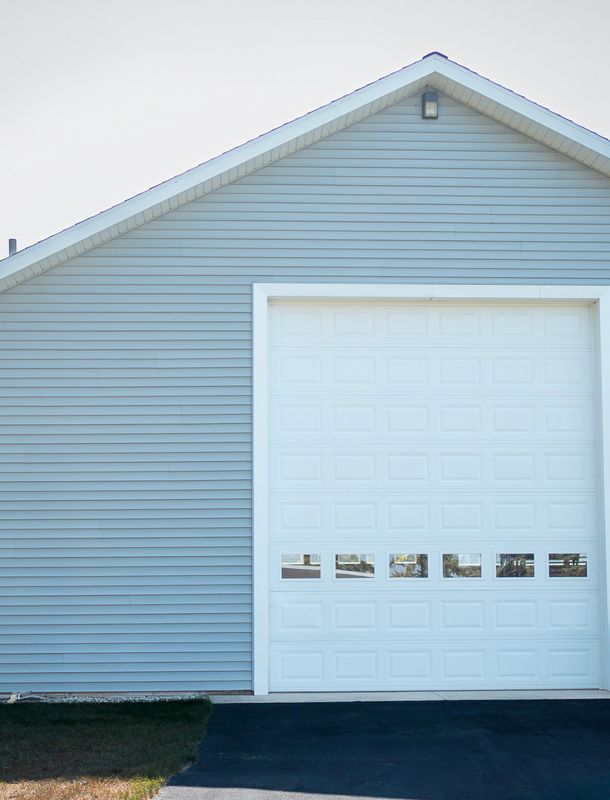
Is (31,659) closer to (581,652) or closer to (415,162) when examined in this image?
(581,652)

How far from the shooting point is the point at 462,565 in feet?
31.0

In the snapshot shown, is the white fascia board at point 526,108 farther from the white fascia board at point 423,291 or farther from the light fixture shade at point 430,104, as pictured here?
the white fascia board at point 423,291

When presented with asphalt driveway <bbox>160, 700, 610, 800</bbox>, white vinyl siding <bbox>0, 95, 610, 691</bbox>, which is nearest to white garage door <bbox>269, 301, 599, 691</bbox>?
white vinyl siding <bbox>0, 95, 610, 691</bbox>

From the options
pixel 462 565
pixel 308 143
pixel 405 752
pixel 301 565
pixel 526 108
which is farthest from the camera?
pixel 308 143

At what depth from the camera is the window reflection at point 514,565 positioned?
9469 millimetres

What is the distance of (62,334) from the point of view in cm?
939

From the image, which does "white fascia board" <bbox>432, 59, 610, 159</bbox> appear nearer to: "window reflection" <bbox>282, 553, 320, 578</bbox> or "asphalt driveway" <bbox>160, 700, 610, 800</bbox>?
"window reflection" <bbox>282, 553, 320, 578</bbox>

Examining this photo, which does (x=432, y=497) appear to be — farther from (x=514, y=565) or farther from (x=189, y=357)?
(x=189, y=357)

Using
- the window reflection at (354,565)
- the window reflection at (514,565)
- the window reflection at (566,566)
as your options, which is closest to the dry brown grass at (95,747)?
the window reflection at (354,565)

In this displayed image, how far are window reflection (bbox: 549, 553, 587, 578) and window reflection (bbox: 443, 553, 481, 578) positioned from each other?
72 cm

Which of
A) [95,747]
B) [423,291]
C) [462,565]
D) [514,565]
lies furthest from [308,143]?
[95,747]

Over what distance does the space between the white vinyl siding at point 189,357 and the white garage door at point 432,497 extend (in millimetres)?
438

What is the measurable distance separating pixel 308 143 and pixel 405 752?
18.6 feet

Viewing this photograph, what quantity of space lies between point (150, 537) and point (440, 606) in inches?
112
